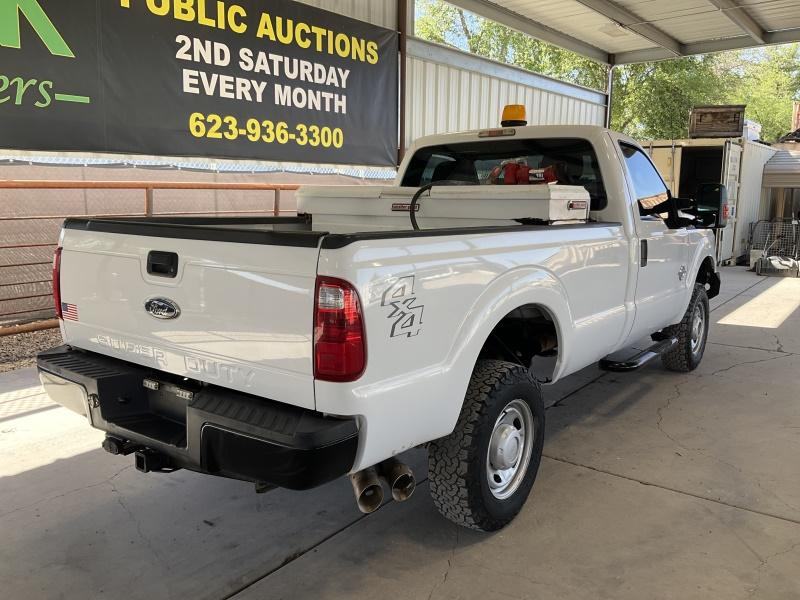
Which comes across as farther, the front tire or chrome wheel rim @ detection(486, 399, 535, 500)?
chrome wheel rim @ detection(486, 399, 535, 500)

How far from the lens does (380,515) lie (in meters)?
3.35

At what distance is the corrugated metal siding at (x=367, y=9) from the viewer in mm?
9414

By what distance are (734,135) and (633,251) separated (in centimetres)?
1112

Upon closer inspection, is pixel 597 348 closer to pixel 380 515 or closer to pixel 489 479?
pixel 489 479

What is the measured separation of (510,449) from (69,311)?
214 cm

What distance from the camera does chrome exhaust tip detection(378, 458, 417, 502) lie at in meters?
2.69

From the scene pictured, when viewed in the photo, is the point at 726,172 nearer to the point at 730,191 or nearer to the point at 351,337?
the point at 730,191

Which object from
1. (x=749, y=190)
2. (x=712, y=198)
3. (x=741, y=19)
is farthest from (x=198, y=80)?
(x=749, y=190)

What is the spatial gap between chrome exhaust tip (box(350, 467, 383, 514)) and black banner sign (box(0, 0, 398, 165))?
5653 millimetres

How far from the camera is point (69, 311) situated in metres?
3.11

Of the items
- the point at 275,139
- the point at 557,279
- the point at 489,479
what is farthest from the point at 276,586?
the point at 275,139

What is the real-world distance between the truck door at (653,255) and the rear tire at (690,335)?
14.0 inches

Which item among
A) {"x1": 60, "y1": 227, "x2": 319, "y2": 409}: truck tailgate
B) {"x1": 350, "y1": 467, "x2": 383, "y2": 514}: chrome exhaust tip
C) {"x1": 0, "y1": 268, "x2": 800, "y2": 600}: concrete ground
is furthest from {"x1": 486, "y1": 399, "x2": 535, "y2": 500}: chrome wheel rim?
{"x1": 60, "y1": 227, "x2": 319, "y2": 409}: truck tailgate

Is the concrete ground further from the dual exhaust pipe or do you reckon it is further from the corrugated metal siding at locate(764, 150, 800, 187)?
the corrugated metal siding at locate(764, 150, 800, 187)
